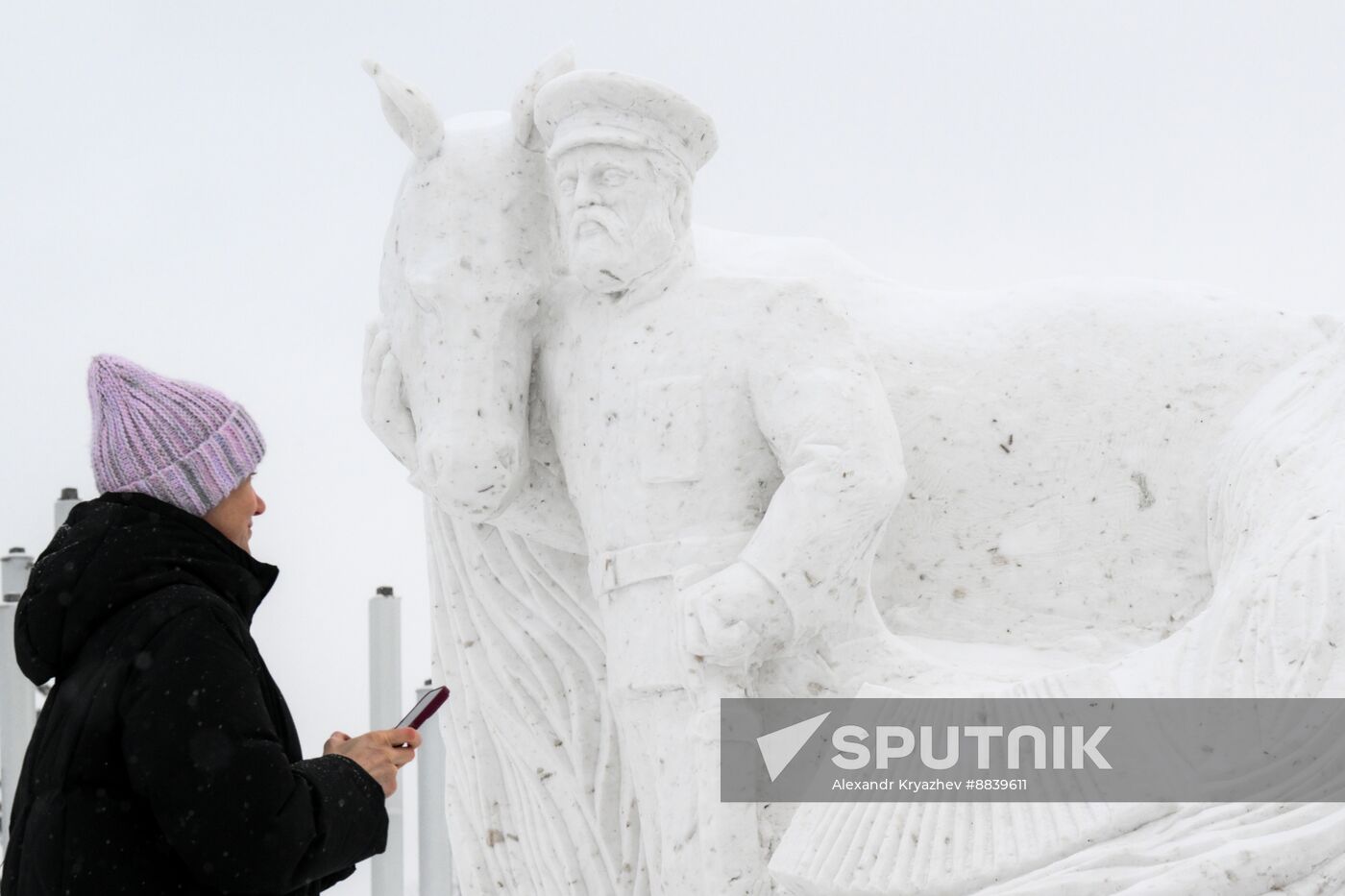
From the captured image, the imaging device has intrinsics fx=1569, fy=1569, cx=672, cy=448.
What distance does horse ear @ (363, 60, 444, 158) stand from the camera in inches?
80.6

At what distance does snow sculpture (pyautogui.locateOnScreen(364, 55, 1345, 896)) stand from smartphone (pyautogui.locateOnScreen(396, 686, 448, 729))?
1.10 feet

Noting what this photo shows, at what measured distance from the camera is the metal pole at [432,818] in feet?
11.7

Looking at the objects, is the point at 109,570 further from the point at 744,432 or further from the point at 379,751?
the point at 744,432

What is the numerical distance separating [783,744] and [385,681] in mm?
1836

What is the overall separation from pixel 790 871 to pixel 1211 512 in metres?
0.72

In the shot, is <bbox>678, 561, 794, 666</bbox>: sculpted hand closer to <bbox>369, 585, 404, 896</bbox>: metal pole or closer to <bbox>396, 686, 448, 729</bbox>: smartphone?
<bbox>396, 686, 448, 729</bbox>: smartphone

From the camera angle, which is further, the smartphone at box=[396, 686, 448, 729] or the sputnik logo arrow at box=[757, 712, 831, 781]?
the sputnik logo arrow at box=[757, 712, 831, 781]

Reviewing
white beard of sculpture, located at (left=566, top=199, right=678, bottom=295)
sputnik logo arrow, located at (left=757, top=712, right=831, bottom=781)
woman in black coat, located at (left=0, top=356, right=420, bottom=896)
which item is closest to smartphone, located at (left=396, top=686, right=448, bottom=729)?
woman in black coat, located at (left=0, top=356, right=420, bottom=896)

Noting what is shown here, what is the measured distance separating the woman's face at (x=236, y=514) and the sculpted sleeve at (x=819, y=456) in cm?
63

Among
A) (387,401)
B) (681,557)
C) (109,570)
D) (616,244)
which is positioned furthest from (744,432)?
(109,570)

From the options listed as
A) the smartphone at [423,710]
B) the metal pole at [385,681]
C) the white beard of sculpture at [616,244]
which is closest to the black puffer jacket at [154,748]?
the smartphone at [423,710]

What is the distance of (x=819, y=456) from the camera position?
186cm

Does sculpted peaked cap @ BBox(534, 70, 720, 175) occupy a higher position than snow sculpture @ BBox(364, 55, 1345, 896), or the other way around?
sculpted peaked cap @ BBox(534, 70, 720, 175)

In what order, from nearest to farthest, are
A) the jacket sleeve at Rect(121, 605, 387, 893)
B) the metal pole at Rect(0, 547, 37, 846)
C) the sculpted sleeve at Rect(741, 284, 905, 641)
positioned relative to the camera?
the jacket sleeve at Rect(121, 605, 387, 893)
the sculpted sleeve at Rect(741, 284, 905, 641)
the metal pole at Rect(0, 547, 37, 846)
